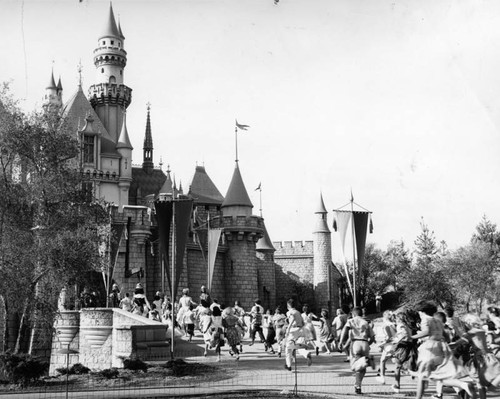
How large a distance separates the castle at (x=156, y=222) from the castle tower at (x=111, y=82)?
78mm

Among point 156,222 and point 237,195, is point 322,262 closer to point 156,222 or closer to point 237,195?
point 237,195

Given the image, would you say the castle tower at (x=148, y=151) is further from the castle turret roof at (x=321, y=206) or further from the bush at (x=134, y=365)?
the bush at (x=134, y=365)

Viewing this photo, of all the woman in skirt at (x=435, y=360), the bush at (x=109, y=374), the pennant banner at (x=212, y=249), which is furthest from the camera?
the pennant banner at (x=212, y=249)

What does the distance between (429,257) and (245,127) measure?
76.1ft

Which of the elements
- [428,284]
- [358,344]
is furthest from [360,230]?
[428,284]

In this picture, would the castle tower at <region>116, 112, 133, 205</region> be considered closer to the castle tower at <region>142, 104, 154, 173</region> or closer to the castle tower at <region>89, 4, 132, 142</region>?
the castle tower at <region>89, 4, 132, 142</region>

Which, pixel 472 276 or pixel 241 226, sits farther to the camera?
pixel 472 276

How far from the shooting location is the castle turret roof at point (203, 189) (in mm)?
51625

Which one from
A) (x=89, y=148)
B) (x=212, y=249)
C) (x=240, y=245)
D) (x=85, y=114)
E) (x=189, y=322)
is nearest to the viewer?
(x=189, y=322)

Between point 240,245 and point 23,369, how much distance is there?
24.7m

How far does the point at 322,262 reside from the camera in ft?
165

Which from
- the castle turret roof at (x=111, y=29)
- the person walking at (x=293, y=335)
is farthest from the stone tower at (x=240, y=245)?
the person walking at (x=293, y=335)

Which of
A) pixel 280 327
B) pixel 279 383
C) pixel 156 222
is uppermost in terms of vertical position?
pixel 156 222

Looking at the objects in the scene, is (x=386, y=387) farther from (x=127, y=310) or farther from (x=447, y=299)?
(x=447, y=299)
